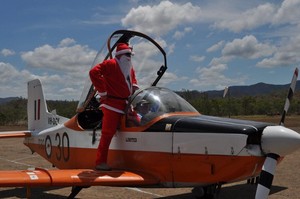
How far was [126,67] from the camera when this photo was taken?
7262mm

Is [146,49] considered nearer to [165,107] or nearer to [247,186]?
[165,107]

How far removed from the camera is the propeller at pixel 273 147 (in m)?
5.34

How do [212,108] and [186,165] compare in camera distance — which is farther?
[212,108]

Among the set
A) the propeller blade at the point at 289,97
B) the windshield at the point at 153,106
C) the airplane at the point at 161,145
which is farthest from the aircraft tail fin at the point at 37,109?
the propeller blade at the point at 289,97

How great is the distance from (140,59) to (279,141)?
3.91 metres

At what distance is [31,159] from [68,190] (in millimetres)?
6155

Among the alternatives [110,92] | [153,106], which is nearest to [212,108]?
[110,92]

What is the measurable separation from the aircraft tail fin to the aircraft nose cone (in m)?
6.25

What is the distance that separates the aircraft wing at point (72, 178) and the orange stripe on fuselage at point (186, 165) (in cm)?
23

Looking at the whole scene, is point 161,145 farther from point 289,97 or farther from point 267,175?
point 289,97

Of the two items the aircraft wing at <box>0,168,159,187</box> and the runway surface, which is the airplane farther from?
the runway surface

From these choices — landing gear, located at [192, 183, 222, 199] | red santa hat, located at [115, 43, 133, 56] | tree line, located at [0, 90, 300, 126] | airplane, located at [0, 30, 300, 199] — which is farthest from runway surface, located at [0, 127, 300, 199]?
tree line, located at [0, 90, 300, 126]

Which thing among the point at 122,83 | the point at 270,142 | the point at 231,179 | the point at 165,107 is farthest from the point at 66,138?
the point at 270,142

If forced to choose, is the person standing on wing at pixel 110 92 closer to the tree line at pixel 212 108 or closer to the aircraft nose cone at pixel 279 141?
the aircraft nose cone at pixel 279 141
